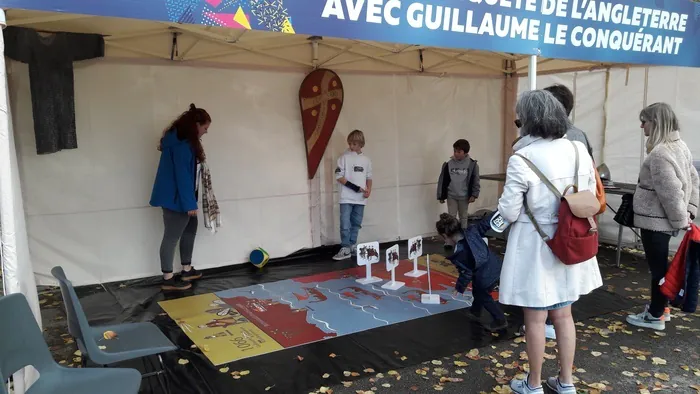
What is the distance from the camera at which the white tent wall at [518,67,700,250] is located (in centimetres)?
517

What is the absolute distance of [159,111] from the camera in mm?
4688

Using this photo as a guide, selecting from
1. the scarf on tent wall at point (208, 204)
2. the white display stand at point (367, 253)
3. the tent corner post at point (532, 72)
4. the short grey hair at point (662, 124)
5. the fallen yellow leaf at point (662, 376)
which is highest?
the tent corner post at point (532, 72)

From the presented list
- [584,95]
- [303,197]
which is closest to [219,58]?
[303,197]

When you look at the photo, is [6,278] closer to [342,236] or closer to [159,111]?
[159,111]

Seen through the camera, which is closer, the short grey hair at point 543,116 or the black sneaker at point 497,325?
the short grey hair at point 543,116

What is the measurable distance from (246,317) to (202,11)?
2232 millimetres

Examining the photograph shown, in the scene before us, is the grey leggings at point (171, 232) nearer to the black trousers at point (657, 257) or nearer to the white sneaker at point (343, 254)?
the white sneaker at point (343, 254)

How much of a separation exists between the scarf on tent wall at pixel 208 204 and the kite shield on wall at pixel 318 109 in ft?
3.74

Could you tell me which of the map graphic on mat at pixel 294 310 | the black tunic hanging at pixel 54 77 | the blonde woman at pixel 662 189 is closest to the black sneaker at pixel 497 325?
the map graphic on mat at pixel 294 310

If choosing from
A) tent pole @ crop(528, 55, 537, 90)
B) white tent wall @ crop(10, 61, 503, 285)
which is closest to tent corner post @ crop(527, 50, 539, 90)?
tent pole @ crop(528, 55, 537, 90)

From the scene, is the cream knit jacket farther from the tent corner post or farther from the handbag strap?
the handbag strap

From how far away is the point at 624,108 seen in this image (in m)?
5.63

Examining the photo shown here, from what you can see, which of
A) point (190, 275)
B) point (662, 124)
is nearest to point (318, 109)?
point (190, 275)

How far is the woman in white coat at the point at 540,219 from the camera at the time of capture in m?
2.28
